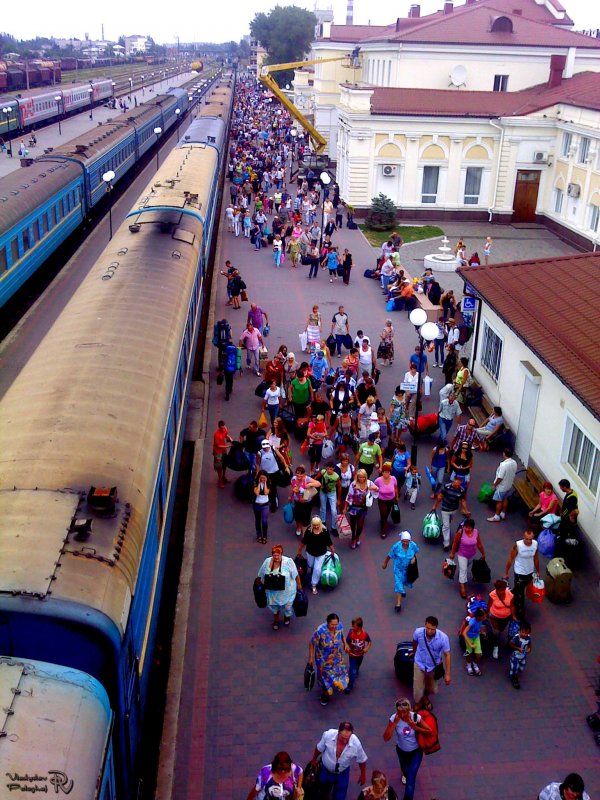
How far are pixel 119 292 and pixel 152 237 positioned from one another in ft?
12.0

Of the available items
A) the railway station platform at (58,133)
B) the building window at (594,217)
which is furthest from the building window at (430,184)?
the railway station platform at (58,133)

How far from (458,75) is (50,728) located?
40257mm

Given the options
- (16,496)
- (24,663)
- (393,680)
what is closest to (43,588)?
(24,663)

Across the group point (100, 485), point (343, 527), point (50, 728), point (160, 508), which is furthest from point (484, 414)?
point (50, 728)

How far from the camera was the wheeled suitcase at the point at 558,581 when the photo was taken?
1002 cm

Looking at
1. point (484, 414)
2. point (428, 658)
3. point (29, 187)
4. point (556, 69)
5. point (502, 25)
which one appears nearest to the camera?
point (428, 658)

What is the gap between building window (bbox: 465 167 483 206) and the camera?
111 ft

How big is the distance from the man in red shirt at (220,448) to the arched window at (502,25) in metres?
35.0

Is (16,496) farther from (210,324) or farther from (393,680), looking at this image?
(210,324)

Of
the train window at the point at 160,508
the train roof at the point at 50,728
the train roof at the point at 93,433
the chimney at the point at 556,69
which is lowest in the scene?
the train window at the point at 160,508

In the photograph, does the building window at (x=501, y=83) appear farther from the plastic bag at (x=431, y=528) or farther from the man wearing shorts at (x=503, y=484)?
the plastic bag at (x=431, y=528)

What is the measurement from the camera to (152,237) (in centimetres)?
1450

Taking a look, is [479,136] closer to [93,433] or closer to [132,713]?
[93,433]

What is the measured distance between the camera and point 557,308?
44.8ft
